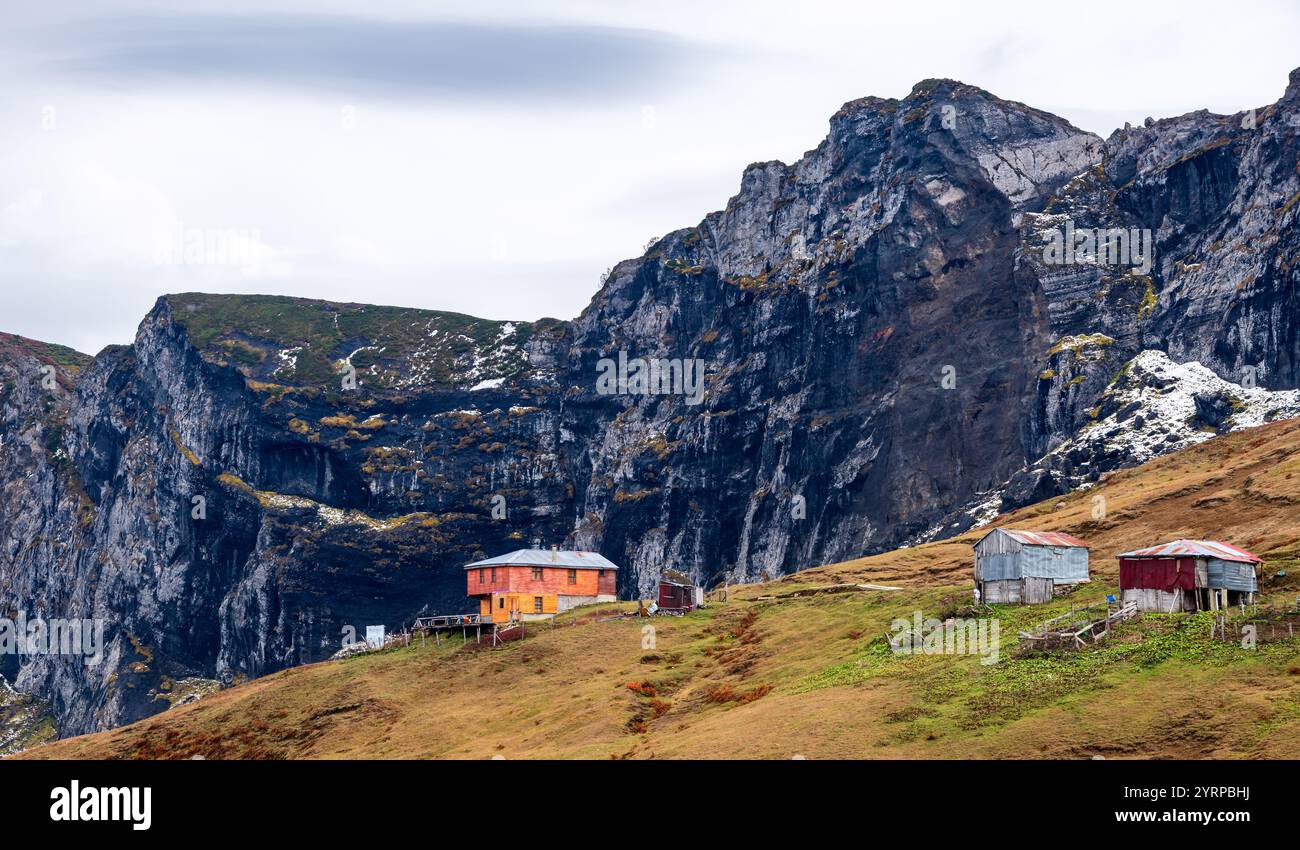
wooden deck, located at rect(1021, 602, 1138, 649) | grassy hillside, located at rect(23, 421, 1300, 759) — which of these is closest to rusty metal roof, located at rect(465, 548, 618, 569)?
grassy hillside, located at rect(23, 421, 1300, 759)

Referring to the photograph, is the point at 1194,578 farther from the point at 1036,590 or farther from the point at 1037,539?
the point at 1037,539

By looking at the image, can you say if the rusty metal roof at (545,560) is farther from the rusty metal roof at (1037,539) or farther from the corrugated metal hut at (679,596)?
the rusty metal roof at (1037,539)

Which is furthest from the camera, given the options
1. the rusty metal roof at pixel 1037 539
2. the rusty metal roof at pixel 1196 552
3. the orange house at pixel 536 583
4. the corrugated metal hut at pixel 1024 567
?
the orange house at pixel 536 583

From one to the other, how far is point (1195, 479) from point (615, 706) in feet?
221

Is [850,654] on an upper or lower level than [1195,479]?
lower

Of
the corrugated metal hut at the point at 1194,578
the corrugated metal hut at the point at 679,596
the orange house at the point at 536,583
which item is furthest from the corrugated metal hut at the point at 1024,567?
the orange house at the point at 536,583

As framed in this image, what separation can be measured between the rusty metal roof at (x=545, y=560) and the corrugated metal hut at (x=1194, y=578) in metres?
53.1

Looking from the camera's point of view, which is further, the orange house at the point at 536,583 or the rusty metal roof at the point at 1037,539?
the orange house at the point at 536,583

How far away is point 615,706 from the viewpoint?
76.5 metres

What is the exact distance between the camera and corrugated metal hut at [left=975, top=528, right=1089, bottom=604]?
85.0 m

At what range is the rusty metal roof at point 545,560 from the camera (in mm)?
115625
